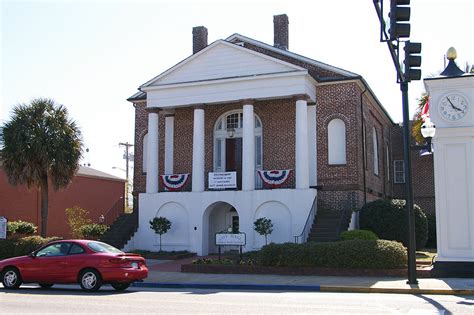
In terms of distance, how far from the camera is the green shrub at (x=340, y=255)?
1853 centimetres

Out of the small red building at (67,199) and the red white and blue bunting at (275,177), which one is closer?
the red white and blue bunting at (275,177)

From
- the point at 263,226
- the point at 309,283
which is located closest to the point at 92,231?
the point at 263,226

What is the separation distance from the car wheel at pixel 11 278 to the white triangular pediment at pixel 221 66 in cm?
1457

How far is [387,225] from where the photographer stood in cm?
2583

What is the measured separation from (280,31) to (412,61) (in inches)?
686

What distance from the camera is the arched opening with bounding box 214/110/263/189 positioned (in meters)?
30.0

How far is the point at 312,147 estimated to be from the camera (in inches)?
1112

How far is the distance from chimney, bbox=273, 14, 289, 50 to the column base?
55.2 feet

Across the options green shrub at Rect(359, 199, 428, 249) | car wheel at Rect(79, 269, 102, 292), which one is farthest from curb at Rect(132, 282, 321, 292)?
green shrub at Rect(359, 199, 428, 249)

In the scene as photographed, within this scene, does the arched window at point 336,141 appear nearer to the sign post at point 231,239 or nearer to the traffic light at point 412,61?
the sign post at point 231,239

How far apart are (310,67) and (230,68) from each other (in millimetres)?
3882

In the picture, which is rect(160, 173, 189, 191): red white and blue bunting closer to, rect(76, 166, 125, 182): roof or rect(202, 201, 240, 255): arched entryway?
rect(202, 201, 240, 255): arched entryway

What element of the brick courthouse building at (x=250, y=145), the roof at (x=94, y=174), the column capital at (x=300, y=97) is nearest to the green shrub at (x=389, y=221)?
the brick courthouse building at (x=250, y=145)

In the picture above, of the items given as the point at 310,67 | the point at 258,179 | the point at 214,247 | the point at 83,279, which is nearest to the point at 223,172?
the point at 258,179
